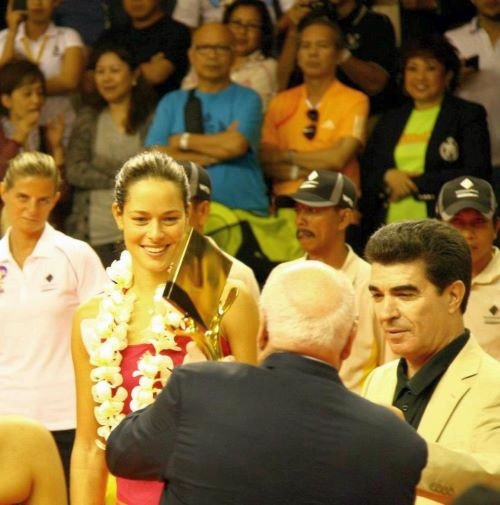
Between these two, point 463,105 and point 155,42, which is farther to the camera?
point 155,42

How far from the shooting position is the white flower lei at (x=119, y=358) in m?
Answer: 3.69

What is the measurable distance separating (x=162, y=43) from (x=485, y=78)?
5.90ft

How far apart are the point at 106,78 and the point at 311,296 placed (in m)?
4.76

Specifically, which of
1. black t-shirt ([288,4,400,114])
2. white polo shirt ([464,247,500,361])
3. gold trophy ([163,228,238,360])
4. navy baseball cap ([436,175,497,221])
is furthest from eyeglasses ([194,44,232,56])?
gold trophy ([163,228,238,360])

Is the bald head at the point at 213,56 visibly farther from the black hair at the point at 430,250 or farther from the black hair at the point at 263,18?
the black hair at the point at 430,250

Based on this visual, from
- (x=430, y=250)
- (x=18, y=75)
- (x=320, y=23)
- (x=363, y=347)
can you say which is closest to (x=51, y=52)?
(x=18, y=75)

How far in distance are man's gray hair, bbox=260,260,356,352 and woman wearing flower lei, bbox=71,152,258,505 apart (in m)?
1.00

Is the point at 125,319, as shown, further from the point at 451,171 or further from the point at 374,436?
the point at 451,171

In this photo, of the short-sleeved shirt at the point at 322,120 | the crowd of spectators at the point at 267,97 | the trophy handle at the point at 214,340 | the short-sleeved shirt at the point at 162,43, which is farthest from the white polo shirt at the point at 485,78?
the trophy handle at the point at 214,340

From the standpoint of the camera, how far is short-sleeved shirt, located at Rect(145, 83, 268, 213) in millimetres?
6766

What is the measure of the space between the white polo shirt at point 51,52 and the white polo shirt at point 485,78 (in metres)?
2.16

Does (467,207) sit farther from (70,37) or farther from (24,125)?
(70,37)

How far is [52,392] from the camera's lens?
5156mm

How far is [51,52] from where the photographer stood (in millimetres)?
7520
